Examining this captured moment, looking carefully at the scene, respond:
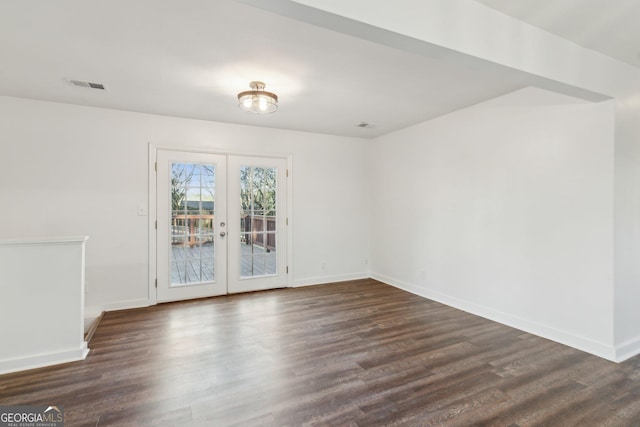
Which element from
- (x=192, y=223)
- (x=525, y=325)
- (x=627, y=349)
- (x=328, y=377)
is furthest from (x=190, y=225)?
(x=627, y=349)

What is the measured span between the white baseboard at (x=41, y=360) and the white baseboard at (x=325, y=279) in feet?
9.36

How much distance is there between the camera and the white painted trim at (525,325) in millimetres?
2684

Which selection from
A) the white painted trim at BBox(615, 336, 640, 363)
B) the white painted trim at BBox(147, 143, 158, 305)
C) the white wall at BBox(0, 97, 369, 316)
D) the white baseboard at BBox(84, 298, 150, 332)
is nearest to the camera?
the white painted trim at BBox(615, 336, 640, 363)

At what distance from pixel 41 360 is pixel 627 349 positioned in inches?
200

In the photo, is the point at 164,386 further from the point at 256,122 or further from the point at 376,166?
the point at 376,166

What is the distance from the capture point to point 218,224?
14.6 feet

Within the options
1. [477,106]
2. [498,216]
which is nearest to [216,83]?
[477,106]

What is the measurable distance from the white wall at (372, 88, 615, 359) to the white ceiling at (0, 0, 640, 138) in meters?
0.51

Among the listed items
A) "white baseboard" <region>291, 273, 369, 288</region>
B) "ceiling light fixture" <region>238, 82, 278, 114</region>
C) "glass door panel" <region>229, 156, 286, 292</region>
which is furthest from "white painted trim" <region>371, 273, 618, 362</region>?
"ceiling light fixture" <region>238, 82, 278, 114</region>

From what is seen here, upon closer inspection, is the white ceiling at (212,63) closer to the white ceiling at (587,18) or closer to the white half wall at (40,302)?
the white ceiling at (587,18)

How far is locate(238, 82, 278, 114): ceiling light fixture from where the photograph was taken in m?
2.96

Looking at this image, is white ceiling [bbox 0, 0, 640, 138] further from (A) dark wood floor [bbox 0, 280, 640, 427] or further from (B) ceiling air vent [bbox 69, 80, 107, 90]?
(A) dark wood floor [bbox 0, 280, 640, 427]

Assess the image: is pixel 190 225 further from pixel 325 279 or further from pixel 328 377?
pixel 328 377

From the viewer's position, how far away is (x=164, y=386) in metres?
2.21
